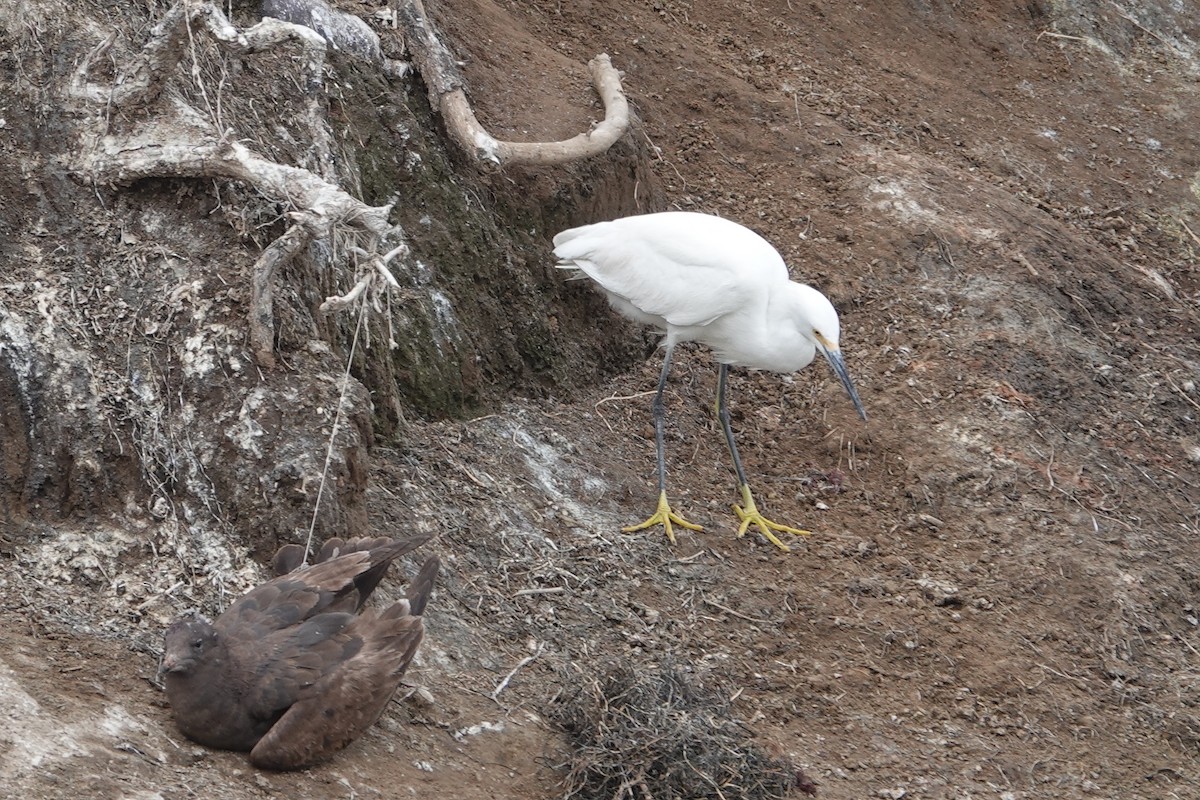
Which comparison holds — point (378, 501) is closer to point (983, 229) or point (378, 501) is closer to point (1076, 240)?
point (983, 229)

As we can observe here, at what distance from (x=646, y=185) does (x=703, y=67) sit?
7.25ft

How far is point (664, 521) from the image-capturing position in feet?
21.7

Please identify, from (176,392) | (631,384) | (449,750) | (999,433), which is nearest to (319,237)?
(176,392)

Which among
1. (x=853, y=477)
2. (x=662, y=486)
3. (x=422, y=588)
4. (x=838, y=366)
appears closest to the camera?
(x=422, y=588)

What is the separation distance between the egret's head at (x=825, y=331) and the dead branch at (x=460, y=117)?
1.79 m

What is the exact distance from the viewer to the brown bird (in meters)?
3.90

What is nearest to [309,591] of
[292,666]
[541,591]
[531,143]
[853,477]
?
[292,666]

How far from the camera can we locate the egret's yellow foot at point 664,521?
21.5 ft

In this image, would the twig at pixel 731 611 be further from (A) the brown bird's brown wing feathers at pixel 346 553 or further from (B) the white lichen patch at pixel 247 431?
(B) the white lichen patch at pixel 247 431

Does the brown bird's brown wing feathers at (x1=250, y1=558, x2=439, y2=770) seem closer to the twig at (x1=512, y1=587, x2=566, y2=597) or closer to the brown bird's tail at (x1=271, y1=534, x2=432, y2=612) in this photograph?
the brown bird's tail at (x1=271, y1=534, x2=432, y2=612)

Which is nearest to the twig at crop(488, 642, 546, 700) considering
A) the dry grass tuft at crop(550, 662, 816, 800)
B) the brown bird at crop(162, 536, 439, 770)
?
the dry grass tuft at crop(550, 662, 816, 800)

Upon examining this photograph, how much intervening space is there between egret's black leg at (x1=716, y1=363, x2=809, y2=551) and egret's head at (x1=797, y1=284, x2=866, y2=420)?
0.73 metres

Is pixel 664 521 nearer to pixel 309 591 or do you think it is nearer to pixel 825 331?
pixel 825 331

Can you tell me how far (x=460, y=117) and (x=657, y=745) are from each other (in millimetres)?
3946
